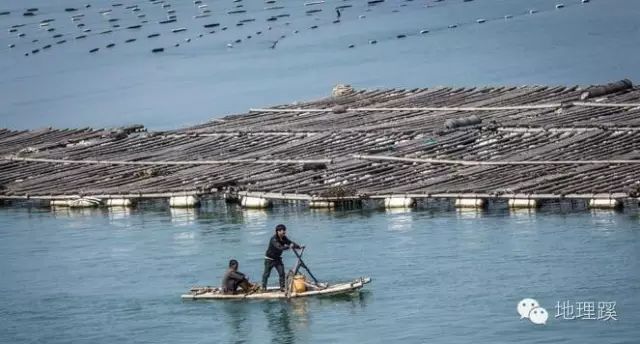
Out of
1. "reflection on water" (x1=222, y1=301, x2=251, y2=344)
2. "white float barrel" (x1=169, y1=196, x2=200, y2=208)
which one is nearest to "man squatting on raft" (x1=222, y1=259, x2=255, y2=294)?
"reflection on water" (x1=222, y1=301, x2=251, y2=344)

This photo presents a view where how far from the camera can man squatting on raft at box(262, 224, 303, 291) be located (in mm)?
44688

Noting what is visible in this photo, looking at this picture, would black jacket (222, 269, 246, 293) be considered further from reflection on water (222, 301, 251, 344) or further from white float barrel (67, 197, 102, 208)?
white float barrel (67, 197, 102, 208)

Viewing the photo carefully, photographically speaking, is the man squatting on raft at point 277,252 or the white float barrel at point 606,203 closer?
the man squatting on raft at point 277,252

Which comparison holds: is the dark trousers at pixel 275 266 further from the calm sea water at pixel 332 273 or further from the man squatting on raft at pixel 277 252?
the calm sea water at pixel 332 273

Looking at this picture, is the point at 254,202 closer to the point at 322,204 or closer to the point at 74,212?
the point at 322,204

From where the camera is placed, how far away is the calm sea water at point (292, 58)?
10688cm

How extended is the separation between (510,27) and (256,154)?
71087 mm

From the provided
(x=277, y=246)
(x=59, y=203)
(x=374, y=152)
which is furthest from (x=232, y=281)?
(x=59, y=203)

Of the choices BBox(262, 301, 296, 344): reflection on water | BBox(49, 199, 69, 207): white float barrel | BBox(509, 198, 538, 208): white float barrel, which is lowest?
BBox(262, 301, 296, 344): reflection on water

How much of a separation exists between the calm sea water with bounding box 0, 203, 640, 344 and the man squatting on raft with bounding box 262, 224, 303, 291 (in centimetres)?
73

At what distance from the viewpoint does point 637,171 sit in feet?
181

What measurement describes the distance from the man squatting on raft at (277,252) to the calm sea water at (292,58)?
160ft

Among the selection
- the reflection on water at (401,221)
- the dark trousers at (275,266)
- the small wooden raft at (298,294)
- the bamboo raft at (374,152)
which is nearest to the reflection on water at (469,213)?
the bamboo raft at (374,152)

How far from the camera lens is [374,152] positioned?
62.7 m
